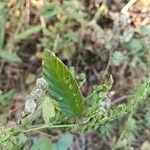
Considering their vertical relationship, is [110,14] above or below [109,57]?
above

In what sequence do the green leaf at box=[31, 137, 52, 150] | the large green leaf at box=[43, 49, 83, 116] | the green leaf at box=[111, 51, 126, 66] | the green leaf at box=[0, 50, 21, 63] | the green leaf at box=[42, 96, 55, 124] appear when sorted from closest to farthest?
the large green leaf at box=[43, 49, 83, 116] < the green leaf at box=[42, 96, 55, 124] < the green leaf at box=[31, 137, 52, 150] < the green leaf at box=[111, 51, 126, 66] < the green leaf at box=[0, 50, 21, 63]

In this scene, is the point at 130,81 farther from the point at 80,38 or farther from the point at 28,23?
the point at 28,23

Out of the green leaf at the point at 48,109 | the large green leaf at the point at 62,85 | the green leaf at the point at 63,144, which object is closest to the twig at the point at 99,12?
the green leaf at the point at 63,144

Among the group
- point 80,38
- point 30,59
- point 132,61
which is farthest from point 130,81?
point 30,59

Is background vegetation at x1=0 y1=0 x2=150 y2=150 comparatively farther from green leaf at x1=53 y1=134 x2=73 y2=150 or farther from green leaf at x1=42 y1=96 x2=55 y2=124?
green leaf at x1=42 y1=96 x2=55 y2=124

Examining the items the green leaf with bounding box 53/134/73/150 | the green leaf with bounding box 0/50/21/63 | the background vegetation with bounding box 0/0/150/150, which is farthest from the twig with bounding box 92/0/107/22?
the green leaf with bounding box 53/134/73/150

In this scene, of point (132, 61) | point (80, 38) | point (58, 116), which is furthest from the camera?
Answer: point (80, 38)

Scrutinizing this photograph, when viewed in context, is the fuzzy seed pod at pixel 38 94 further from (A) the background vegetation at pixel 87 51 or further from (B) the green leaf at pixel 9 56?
(B) the green leaf at pixel 9 56

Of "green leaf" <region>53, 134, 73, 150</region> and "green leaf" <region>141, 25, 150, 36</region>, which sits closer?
"green leaf" <region>53, 134, 73, 150</region>
